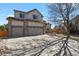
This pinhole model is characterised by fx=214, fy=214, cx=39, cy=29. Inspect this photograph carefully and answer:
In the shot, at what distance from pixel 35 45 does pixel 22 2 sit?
0.57 metres

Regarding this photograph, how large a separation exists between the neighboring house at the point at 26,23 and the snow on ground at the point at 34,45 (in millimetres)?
69

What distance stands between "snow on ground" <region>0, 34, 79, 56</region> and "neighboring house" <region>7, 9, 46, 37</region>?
0.07m

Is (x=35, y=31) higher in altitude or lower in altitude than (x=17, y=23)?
lower

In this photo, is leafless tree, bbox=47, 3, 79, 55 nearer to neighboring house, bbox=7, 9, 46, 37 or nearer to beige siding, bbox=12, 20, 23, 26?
neighboring house, bbox=7, 9, 46, 37

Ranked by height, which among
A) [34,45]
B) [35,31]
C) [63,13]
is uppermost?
[63,13]

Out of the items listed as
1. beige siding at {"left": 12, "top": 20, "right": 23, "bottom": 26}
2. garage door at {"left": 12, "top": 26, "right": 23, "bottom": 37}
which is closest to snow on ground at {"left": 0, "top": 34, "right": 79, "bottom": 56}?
garage door at {"left": 12, "top": 26, "right": 23, "bottom": 37}

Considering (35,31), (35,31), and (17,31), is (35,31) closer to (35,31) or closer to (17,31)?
(35,31)

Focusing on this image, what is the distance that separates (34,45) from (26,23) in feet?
0.99

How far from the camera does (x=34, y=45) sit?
2758mm

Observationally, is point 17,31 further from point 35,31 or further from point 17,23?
point 35,31

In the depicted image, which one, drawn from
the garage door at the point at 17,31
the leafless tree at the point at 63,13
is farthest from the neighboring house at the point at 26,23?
the leafless tree at the point at 63,13

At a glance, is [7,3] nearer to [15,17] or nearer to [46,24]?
[15,17]

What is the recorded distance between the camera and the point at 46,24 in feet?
9.00

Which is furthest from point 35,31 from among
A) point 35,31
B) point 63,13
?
point 63,13
